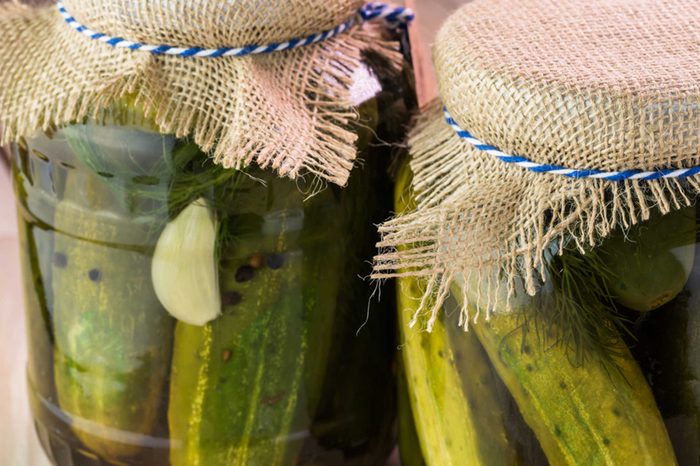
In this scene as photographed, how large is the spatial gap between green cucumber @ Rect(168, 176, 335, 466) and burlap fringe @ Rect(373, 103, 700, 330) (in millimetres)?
104

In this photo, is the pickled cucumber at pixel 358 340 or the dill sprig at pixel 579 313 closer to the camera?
the dill sprig at pixel 579 313

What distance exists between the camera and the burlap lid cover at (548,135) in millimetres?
487

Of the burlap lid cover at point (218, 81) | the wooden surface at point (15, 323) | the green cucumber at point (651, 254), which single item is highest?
the burlap lid cover at point (218, 81)

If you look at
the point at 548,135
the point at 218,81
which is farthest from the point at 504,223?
the point at 218,81

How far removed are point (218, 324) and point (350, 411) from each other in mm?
158

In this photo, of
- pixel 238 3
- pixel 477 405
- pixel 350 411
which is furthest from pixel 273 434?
pixel 238 3

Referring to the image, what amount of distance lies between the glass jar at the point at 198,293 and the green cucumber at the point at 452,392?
6cm

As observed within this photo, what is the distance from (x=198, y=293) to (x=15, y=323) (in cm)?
48

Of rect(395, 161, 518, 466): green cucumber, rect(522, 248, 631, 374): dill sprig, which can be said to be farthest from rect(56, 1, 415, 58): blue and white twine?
rect(522, 248, 631, 374): dill sprig

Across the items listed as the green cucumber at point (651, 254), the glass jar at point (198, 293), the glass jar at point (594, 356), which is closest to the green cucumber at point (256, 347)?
the glass jar at point (198, 293)

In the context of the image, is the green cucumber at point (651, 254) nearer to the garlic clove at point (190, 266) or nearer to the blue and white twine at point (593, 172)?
the blue and white twine at point (593, 172)

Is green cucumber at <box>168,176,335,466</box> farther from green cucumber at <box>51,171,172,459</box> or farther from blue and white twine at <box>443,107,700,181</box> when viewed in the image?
blue and white twine at <box>443,107,700,181</box>

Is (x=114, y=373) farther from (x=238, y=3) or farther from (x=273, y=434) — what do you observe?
(x=238, y=3)

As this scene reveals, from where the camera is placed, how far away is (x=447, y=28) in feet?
1.99
